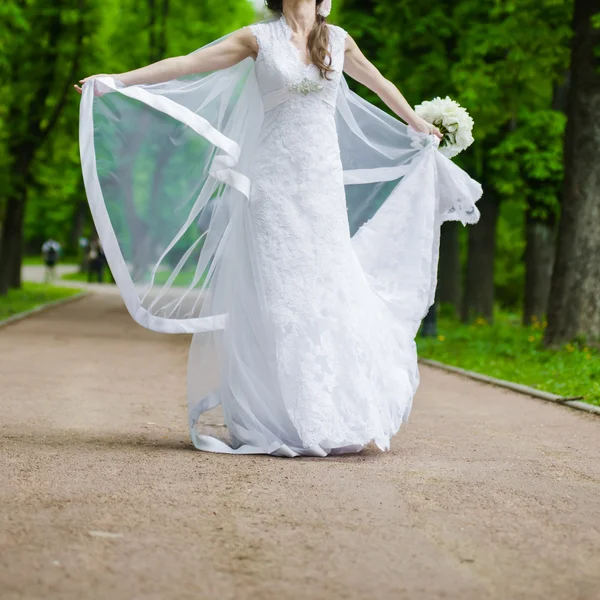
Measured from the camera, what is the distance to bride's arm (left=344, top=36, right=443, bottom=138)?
7.50m

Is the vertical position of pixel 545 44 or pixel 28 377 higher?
pixel 545 44

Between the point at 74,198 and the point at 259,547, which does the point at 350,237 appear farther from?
the point at 74,198

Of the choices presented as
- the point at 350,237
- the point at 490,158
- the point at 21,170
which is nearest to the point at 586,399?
the point at 350,237

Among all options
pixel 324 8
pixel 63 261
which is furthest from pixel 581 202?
pixel 63 261

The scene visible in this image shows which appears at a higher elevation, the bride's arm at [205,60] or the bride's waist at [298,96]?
the bride's arm at [205,60]

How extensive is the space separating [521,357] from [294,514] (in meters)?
10.5

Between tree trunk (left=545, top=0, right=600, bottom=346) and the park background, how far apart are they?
0.02 metres

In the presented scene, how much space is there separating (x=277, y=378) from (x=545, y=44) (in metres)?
11.8

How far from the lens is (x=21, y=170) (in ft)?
94.3

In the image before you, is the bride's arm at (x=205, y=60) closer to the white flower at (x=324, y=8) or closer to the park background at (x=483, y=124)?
the white flower at (x=324, y=8)

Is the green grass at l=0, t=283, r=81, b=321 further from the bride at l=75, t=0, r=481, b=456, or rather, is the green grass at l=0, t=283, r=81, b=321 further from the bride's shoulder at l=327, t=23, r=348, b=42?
the bride's shoulder at l=327, t=23, r=348, b=42

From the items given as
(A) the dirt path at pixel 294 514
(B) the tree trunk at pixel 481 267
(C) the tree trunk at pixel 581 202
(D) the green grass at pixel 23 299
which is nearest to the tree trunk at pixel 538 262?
(B) the tree trunk at pixel 481 267

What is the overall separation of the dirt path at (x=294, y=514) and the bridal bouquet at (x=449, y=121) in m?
2.02

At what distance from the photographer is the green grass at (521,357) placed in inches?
471
